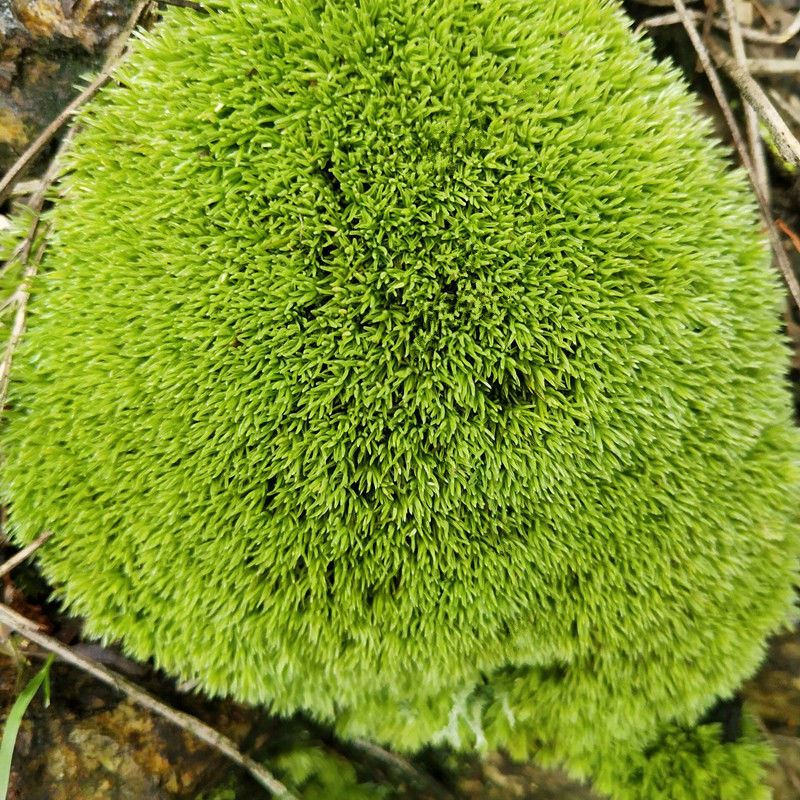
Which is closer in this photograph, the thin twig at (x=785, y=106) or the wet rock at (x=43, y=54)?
the wet rock at (x=43, y=54)

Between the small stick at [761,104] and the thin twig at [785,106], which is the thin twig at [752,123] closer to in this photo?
the small stick at [761,104]

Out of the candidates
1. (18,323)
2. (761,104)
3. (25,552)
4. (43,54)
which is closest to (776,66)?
(761,104)

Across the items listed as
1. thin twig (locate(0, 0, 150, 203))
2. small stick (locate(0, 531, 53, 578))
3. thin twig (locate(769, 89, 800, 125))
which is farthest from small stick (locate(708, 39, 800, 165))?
small stick (locate(0, 531, 53, 578))

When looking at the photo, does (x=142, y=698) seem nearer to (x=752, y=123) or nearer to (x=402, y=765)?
(x=402, y=765)

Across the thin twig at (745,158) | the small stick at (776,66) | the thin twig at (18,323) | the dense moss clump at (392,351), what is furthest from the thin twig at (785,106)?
the thin twig at (18,323)

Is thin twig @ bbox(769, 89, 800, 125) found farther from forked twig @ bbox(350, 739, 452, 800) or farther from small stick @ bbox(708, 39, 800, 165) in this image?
forked twig @ bbox(350, 739, 452, 800)

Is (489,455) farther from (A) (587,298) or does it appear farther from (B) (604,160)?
(B) (604,160)

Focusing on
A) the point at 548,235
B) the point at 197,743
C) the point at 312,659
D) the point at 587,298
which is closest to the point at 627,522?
the point at 587,298

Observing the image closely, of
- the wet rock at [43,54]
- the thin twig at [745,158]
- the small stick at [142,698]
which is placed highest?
the thin twig at [745,158]
